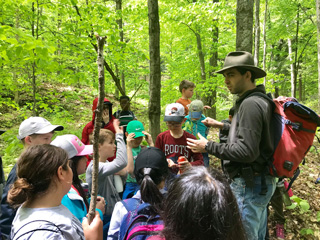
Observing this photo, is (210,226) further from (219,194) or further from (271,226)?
(271,226)

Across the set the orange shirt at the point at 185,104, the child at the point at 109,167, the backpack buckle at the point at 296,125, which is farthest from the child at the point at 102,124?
the backpack buckle at the point at 296,125

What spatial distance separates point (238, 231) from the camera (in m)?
1.05

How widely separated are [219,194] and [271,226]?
3.43 metres

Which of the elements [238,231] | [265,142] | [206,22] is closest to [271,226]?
[265,142]

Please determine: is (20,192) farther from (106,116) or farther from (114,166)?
(106,116)

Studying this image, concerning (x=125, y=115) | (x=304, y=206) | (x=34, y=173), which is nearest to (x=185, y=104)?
(x=125, y=115)

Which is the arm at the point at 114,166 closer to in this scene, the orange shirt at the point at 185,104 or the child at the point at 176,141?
the child at the point at 176,141

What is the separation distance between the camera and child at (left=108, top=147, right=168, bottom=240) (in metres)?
1.60

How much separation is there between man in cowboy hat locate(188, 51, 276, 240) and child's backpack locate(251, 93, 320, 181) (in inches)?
3.7

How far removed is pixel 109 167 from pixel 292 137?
1933mm

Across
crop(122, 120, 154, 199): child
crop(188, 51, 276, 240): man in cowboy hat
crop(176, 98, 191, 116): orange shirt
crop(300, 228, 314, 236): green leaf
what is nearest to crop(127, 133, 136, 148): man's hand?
crop(122, 120, 154, 199): child

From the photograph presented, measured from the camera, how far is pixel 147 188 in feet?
5.33

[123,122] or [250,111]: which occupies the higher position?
[250,111]

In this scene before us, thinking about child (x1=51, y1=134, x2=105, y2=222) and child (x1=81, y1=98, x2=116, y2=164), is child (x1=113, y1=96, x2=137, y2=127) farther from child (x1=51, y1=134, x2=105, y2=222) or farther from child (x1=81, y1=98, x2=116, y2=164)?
child (x1=51, y1=134, x2=105, y2=222)
